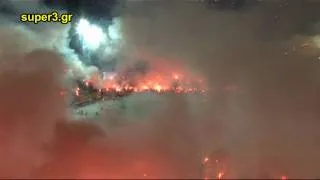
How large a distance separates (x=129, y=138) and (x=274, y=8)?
337 cm

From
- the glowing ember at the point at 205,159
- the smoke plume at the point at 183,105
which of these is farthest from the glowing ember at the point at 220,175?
the glowing ember at the point at 205,159

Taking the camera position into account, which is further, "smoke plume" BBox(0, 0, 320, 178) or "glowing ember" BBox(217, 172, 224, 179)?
"smoke plume" BBox(0, 0, 320, 178)

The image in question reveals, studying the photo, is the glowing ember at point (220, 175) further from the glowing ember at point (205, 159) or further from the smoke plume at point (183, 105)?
the glowing ember at point (205, 159)

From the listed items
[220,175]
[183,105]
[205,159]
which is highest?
[183,105]

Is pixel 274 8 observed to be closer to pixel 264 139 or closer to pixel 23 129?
pixel 264 139

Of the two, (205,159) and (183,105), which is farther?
(183,105)

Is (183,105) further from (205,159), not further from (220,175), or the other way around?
(220,175)

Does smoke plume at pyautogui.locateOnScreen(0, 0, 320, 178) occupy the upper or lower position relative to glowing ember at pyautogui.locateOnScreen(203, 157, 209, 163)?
upper

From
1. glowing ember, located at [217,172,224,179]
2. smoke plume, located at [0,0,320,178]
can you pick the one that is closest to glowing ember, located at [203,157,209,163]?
smoke plume, located at [0,0,320,178]

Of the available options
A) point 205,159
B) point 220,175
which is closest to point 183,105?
point 205,159

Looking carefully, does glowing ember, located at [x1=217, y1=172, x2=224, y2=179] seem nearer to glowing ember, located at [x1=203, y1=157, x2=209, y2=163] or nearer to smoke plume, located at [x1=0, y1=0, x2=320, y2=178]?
smoke plume, located at [x1=0, y1=0, x2=320, y2=178]

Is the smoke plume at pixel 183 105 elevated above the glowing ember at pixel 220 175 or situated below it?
above

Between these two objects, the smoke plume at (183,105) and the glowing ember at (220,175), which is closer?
the glowing ember at (220,175)

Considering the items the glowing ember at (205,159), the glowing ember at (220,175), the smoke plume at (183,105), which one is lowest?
the glowing ember at (220,175)
